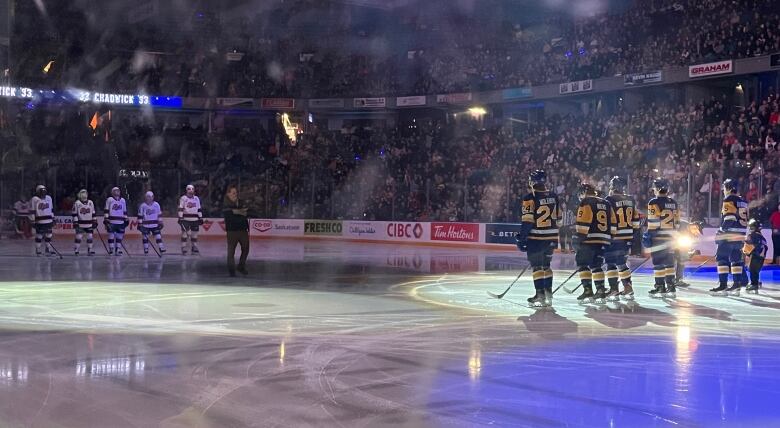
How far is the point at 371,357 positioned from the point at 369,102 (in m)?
33.0

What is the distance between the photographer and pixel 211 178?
1403 inches

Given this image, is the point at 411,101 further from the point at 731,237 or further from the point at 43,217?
the point at 731,237

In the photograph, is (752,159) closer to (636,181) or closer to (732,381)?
(636,181)

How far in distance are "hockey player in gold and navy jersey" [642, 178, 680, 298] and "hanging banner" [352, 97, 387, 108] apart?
1055 inches

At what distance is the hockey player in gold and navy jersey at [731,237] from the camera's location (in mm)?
13609

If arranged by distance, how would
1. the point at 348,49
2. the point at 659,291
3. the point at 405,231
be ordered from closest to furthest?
the point at 659,291 < the point at 405,231 < the point at 348,49

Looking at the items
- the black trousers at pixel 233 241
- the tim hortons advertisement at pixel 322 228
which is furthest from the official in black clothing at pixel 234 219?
the tim hortons advertisement at pixel 322 228

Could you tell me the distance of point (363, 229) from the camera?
109ft

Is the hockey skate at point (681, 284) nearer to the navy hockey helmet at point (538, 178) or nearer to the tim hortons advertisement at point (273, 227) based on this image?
the navy hockey helmet at point (538, 178)

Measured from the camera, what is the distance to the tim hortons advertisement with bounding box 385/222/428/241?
104 ft

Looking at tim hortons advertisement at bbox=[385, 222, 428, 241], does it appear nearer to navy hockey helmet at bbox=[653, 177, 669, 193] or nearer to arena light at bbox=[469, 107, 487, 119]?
arena light at bbox=[469, 107, 487, 119]

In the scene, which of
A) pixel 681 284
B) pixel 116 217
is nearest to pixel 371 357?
pixel 681 284

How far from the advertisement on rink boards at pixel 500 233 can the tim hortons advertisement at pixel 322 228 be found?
7.35m

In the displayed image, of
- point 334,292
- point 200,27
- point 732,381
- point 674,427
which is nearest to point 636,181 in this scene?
point 334,292
